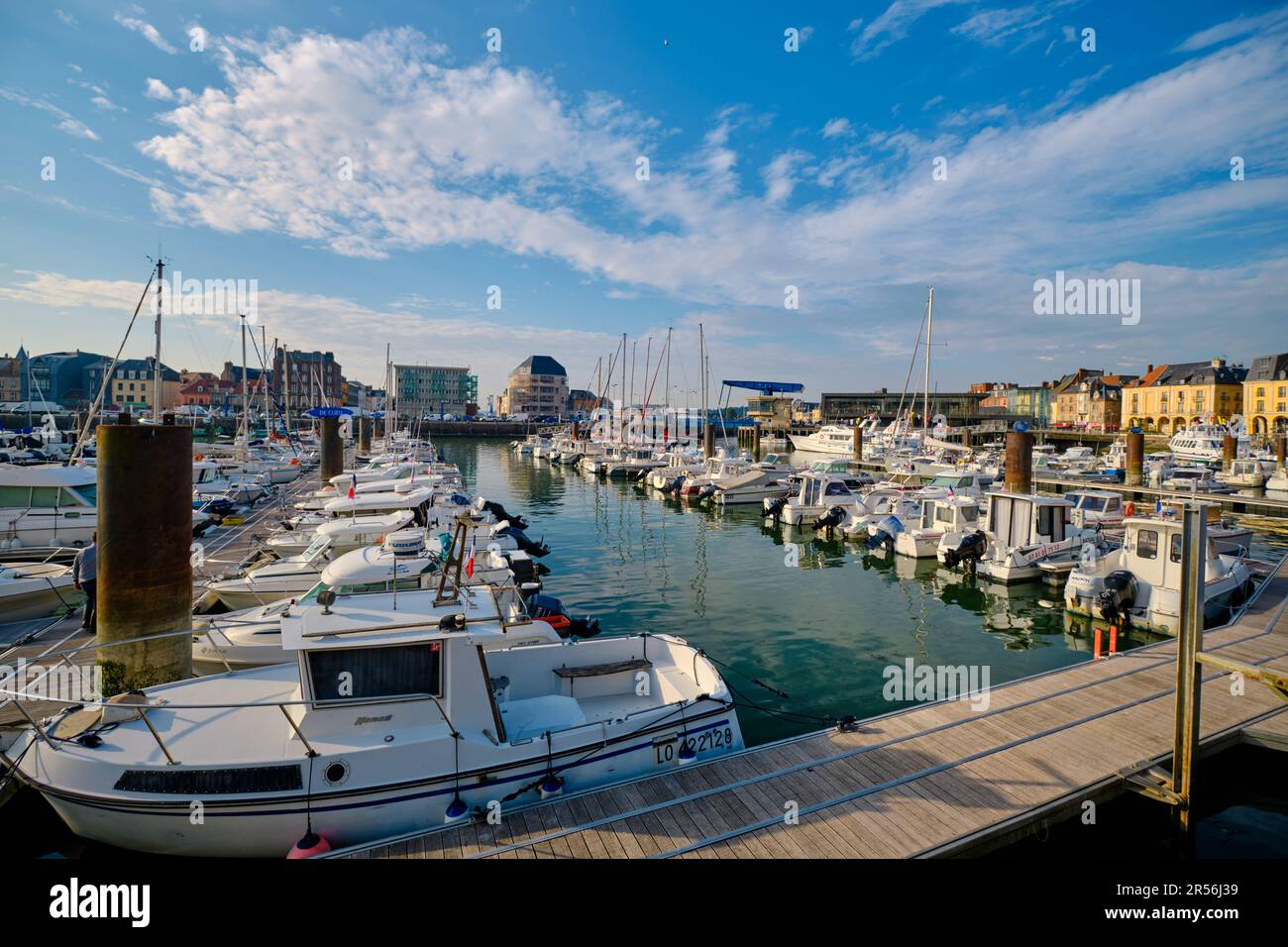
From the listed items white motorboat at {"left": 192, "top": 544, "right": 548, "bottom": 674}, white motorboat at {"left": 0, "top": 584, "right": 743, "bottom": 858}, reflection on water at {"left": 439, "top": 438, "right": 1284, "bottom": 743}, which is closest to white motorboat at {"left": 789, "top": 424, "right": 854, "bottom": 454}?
reflection on water at {"left": 439, "top": 438, "right": 1284, "bottom": 743}

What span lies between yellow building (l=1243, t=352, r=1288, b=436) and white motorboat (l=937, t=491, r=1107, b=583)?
84772 millimetres

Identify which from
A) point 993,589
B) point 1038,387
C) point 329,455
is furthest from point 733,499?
point 1038,387

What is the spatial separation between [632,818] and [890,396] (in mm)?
149347

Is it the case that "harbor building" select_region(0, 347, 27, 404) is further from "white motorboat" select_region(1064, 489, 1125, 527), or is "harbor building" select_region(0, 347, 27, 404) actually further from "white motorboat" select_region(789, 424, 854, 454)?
"white motorboat" select_region(1064, 489, 1125, 527)

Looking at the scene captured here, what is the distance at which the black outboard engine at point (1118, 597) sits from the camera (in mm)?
17672

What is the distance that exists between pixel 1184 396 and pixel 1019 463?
293 feet

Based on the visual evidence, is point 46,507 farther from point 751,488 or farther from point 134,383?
point 134,383

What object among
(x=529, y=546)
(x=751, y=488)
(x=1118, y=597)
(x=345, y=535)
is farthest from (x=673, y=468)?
(x=1118, y=597)

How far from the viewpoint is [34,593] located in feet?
49.2

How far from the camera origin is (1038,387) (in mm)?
137625

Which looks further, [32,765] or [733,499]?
[733,499]

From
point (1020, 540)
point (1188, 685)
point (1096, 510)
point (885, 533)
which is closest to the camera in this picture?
point (1188, 685)

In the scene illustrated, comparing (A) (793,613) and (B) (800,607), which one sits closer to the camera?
(A) (793,613)
